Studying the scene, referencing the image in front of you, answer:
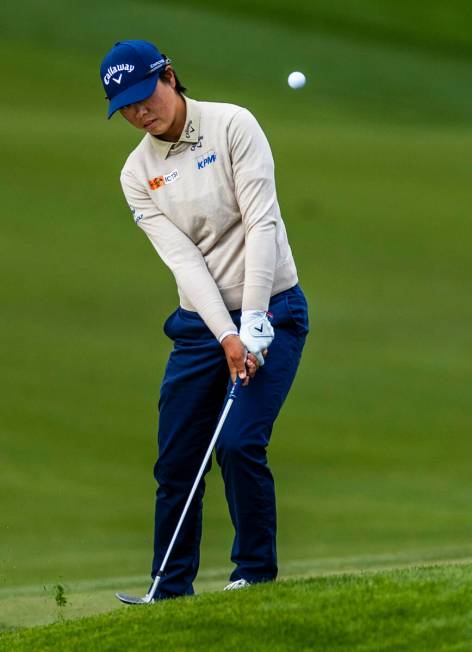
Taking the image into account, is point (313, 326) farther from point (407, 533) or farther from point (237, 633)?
point (237, 633)

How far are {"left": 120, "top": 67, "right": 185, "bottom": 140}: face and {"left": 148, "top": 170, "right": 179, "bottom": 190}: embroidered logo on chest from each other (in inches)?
4.3

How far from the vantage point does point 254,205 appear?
3.86 meters

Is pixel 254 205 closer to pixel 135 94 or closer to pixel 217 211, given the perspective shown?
pixel 217 211

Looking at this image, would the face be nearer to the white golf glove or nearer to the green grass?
the white golf glove

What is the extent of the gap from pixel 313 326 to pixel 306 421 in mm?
1537

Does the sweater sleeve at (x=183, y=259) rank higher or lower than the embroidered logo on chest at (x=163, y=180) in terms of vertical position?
lower

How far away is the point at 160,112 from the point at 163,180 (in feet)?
0.66

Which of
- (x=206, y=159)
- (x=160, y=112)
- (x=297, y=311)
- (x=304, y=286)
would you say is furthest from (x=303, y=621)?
(x=304, y=286)

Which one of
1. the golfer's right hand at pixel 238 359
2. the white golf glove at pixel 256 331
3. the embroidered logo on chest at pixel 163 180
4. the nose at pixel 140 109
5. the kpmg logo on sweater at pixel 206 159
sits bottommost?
the golfer's right hand at pixel 238 359

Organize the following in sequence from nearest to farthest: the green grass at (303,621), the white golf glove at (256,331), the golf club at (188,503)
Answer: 1. the green grass at (303,621)
2. the white golf glove at (256,331)
3. the golf club at (188,503)

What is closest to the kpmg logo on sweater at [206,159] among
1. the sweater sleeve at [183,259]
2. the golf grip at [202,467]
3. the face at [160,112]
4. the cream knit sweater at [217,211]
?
the cream knit sweater at [217,211]

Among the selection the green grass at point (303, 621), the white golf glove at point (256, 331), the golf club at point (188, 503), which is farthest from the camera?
the golf club at point (188, 503)

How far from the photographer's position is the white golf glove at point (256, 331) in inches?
148

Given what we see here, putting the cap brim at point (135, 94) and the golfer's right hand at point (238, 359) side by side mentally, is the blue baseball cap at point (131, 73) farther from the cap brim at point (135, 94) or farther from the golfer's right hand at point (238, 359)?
the golfer's right hand at point (238, 359)
